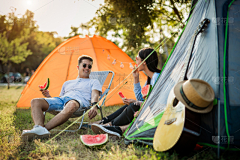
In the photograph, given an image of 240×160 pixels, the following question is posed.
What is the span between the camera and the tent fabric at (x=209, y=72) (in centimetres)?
186

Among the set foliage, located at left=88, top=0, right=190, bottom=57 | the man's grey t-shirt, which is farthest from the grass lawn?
foliage, located at left=88, top=0, right=190, bottom=57

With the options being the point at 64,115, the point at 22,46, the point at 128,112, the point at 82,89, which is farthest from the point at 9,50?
the point at 128,112

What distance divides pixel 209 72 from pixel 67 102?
2060 millimetres

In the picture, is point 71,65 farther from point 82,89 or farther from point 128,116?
point 128,116

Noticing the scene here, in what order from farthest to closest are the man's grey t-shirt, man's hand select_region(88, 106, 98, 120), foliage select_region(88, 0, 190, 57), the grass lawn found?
foliage select_region(88, 0, 190, 57) → the man's grey t-shirt → man's hand select_region(88, 106, 98, 120) → the grass lawn

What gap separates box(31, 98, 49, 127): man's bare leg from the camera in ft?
8.78

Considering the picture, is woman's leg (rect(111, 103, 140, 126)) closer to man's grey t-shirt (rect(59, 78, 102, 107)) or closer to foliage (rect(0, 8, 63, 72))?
man's grey t-shirt (rect(59, 78, 102, 107))

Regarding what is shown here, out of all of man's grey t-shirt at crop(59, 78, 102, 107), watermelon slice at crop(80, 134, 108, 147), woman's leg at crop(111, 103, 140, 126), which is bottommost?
watermelon slice at crop(80, 134, 108, 147)

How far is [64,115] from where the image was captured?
112 inches

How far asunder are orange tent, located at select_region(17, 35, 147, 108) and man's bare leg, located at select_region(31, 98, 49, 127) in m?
2.75

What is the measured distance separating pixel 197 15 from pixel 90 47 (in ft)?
12.7

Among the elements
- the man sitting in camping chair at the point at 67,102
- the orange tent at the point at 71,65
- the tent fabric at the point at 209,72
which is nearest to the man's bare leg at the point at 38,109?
the man sitting in camping chair at the point at 67,102

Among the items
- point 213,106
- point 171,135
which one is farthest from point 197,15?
point 171,135

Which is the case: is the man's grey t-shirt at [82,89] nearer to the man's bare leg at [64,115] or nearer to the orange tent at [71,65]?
the man's bare leg at [64,115]
